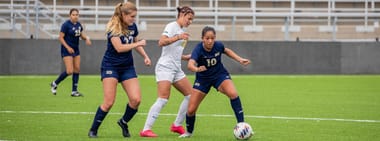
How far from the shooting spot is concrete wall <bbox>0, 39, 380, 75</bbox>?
102ft

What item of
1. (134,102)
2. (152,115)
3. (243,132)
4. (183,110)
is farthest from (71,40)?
(243,132)

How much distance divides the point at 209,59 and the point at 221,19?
21599 mm

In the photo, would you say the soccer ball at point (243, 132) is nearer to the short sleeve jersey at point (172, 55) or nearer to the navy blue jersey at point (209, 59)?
the navy blue jersey at point (209, 59)

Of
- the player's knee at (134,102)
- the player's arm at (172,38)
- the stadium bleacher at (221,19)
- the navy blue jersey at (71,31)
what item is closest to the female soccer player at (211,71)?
the player's arm at (172,38)

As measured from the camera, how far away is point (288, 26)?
112 feet

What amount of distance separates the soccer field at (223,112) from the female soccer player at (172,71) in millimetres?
299

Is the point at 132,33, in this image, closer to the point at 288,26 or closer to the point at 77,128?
the point at 77,128

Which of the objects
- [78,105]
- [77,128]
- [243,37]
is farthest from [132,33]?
[243,37]

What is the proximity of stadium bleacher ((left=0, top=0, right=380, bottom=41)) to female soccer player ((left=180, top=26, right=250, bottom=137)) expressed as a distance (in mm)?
19599

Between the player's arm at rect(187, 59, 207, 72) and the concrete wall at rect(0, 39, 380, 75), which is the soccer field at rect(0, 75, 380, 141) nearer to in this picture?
the player's arm at rect(187, 59, 207, 72)

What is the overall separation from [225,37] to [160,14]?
8.39 feet

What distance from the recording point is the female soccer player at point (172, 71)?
41.5 feet

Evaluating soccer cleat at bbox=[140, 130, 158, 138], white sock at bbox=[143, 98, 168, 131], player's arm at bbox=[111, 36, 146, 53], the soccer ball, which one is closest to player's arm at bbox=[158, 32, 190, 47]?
player's arm at bbox=[111, 36, 146, 53]

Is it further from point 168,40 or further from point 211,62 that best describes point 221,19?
point 211,62
